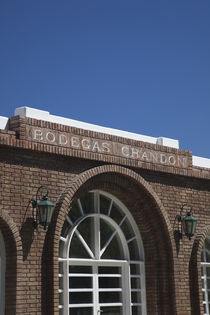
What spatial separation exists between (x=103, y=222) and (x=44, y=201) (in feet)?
7.02

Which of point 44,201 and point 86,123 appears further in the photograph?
point 86,123

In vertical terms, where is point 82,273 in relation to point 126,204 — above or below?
below

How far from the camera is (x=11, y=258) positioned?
9.19 m

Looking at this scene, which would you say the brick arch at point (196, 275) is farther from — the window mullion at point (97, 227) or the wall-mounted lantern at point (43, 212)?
the wall-mounted lantern at point (43, 212)

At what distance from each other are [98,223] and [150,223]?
4.75 feet

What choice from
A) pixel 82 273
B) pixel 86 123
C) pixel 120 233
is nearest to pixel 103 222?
pixel 120 233

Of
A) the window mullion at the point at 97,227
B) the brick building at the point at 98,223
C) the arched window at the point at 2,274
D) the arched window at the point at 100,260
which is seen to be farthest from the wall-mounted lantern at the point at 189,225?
the arched window at the point at 2,274

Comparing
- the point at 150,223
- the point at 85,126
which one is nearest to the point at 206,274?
the point at 150,223

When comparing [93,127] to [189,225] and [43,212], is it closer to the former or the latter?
[43,212]

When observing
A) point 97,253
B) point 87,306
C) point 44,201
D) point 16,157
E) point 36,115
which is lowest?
point 87,306

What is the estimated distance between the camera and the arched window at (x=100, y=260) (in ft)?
33.8

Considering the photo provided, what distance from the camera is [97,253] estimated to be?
10.9m

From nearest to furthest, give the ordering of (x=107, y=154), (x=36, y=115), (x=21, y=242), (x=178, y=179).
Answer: (x=21, y=242) < (x=36, y=115) < (x=107, y=154) < (x=178, y=179)

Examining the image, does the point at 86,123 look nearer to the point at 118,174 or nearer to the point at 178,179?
the point at 118,174
